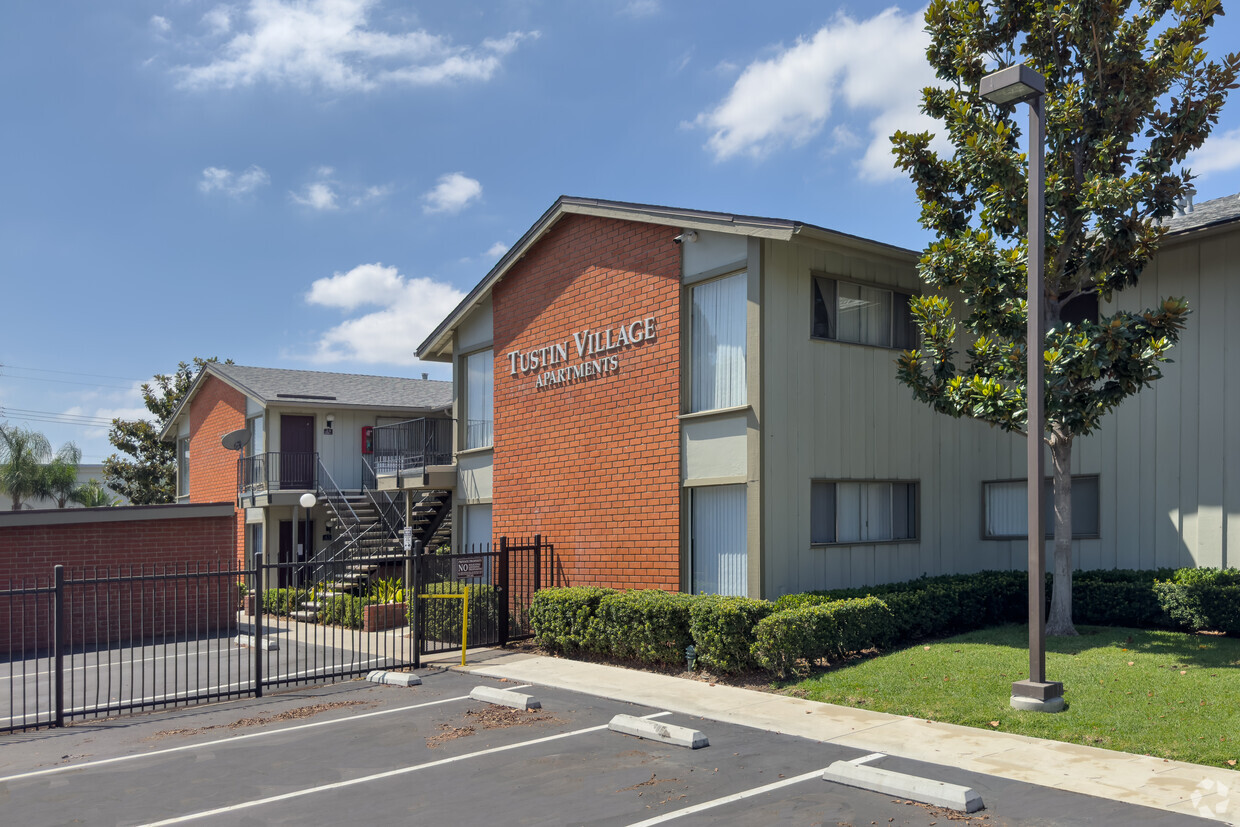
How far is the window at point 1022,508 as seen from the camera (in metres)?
16.2

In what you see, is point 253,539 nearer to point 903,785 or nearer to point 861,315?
point 861,315

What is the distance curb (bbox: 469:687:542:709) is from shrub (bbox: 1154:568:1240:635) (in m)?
8.88

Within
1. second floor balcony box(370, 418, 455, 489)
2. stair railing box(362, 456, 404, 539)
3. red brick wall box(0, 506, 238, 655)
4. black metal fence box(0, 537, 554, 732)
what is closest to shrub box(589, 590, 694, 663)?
black metal fence box(0, 537, 554, 732)

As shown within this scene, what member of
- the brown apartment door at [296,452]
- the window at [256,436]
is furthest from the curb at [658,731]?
the window at [256,436]

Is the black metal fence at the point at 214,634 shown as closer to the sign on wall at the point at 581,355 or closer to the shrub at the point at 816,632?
the sign on wall at the point at 581,355

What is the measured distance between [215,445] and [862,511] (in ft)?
87.2

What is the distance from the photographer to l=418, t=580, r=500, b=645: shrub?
16719mm

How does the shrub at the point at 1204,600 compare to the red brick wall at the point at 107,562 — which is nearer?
the shrub at the point at 1204,600

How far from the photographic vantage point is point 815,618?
488 inches

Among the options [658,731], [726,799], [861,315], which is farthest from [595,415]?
[726,799]

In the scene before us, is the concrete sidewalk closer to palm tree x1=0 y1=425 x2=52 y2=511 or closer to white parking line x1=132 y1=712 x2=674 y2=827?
white parking line x1=132 y1=712 x2=674 y2=827

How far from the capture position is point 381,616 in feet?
68.0

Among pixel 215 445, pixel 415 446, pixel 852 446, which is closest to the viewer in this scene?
pixel 852 446

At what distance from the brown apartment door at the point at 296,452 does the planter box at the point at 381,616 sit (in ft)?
36.6
